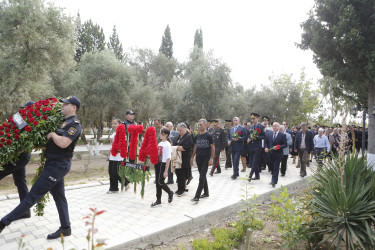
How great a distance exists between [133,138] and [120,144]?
38 centimetres

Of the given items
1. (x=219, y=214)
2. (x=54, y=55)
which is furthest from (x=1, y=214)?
(x=54, y=55)

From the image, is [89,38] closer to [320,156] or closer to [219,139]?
[219,139]

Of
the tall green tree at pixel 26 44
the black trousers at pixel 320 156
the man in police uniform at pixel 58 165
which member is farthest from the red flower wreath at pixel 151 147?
the tall green tree at pixel 26 44

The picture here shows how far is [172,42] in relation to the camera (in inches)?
1902

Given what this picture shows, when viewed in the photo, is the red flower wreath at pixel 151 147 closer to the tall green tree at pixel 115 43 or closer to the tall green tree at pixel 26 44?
the tall green tree at pixel 26 44

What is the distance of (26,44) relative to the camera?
10.8 meters

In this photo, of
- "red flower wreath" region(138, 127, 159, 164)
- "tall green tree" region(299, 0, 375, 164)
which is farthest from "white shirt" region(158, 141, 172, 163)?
"tall green tree" region(299, 0, 375, 164)

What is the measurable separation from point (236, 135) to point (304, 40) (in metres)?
14.9

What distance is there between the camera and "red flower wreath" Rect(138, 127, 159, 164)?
217 inches

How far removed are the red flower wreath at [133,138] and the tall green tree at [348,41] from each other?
15100mm

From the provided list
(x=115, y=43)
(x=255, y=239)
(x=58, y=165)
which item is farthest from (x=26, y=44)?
(x=115, y=43)

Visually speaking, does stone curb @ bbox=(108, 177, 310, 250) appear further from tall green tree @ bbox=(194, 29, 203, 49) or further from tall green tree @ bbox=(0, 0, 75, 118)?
tall green tree @ bbox=(194, 29, 203, 49)

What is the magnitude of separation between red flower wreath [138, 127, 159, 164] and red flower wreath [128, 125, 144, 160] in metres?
0.57

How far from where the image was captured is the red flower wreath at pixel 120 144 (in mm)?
6320
